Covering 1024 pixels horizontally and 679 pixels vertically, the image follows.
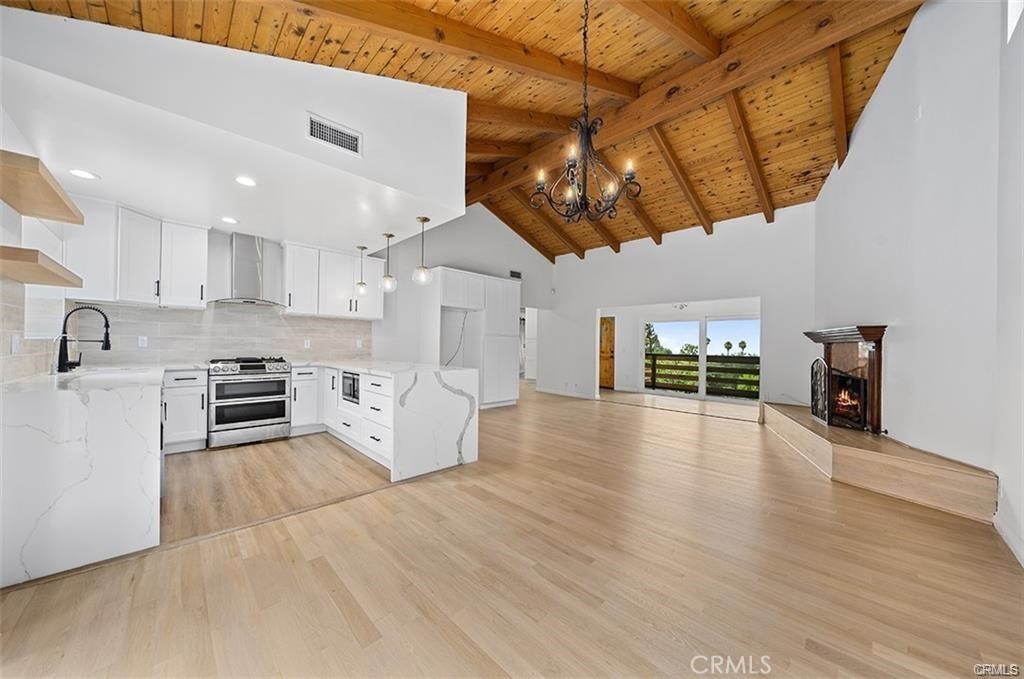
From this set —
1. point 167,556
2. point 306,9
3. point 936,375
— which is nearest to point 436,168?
point 306,9

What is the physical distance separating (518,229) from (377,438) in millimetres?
5901

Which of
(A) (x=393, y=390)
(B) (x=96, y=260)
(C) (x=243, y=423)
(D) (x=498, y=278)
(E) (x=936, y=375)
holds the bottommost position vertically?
(C) (x=243, y=423)

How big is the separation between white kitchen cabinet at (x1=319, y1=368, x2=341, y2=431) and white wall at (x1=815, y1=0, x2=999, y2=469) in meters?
5.51

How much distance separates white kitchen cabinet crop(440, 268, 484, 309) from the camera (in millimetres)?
6352

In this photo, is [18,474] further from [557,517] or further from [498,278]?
[498,278]

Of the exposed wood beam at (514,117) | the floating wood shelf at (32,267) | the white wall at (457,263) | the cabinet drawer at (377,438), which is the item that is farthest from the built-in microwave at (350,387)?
the exposed wood beam at (514,117)

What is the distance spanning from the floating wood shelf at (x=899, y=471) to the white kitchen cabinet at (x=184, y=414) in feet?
→ 20.1

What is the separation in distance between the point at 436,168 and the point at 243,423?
348cm

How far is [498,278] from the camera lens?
23.6 ft

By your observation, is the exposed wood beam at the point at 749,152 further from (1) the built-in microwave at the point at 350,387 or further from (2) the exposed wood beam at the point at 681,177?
(1) the built-in microwave at the point at 350,387

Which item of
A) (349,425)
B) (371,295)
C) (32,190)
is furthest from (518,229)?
Result: (32,190)

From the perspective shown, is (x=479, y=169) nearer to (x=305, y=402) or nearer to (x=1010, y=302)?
(x=305, y=402)

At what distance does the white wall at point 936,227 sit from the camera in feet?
8.64

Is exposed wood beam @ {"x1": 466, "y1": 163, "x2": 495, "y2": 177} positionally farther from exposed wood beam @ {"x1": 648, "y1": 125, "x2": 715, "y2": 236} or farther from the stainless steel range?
the stainless steel range
